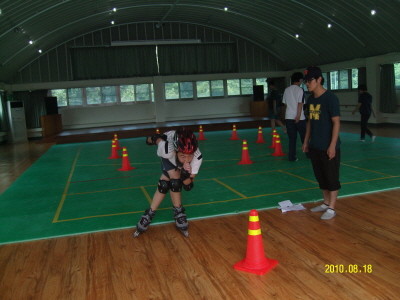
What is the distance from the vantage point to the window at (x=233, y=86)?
2595 centimetres

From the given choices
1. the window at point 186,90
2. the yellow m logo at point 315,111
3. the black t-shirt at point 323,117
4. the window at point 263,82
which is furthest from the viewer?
the window at point 263,82

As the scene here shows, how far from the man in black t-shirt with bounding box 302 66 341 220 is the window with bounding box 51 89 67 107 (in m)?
21.0

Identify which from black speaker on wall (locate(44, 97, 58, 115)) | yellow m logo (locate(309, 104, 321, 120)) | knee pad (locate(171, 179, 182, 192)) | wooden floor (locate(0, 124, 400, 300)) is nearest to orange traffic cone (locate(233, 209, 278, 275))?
wooden floor (locate(0, 124, 400, 300))

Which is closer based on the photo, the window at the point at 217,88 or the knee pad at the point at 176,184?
the knee pad at the point at 176,184

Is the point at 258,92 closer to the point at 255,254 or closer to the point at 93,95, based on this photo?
the point at 93,95

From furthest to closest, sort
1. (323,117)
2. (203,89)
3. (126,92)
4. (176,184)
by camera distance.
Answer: (203,89)
(126,92)
(323,117)
(176,184)

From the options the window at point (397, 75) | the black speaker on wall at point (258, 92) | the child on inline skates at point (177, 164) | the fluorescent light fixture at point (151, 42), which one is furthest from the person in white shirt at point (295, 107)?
the fluorescent light fixture at point (151, 42)

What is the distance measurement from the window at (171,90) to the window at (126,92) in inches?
83.9

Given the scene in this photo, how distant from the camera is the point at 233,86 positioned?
26.0 m

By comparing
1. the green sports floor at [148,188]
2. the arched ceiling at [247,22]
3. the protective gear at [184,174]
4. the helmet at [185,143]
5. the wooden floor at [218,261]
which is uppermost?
the arched ceiling at [247,22]

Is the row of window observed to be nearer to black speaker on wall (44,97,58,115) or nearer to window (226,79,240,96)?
window (226,79,240,96)

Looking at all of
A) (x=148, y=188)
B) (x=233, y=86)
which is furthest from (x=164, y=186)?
(x=233, y=86)

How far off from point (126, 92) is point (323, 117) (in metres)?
20.6

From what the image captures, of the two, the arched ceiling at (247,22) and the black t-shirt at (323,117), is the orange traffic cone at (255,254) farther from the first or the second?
the arched ceiling at (247,22)
